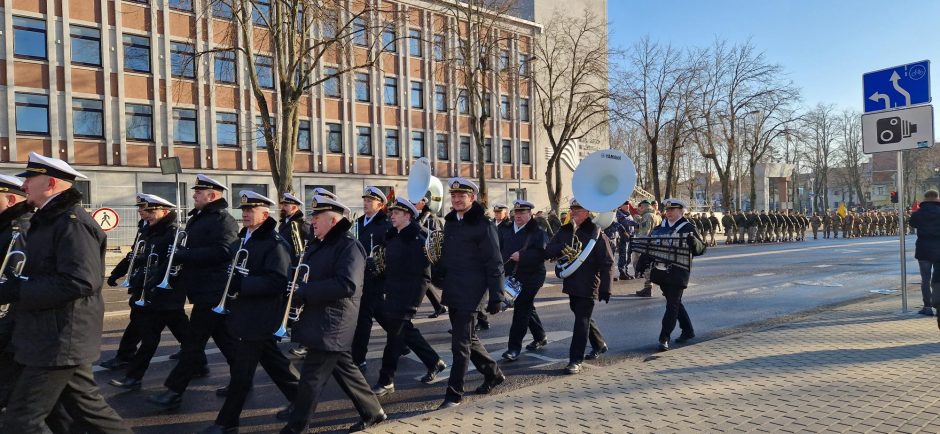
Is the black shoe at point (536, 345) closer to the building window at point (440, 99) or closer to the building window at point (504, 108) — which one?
the building window at point (440, 99)

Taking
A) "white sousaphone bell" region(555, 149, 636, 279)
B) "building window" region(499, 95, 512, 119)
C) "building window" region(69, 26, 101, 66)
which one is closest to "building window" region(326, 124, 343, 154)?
"building window" region(69, 26, 101, 66)

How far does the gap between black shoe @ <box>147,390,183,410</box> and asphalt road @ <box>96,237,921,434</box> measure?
7cm

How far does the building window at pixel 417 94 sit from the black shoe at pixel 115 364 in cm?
3204

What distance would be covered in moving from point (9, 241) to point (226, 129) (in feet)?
91.7

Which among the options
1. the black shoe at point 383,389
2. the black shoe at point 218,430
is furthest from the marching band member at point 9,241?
the black shoe at point 383,389

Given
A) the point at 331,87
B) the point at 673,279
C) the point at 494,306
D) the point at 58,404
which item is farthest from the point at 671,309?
the point at 331,87

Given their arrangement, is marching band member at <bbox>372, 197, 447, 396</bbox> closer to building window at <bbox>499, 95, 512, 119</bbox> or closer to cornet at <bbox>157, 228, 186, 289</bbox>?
cornet at <bbox>157, 228, 186, 289</bbox>

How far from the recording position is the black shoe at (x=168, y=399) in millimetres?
5312

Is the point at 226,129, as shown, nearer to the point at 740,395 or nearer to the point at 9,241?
the point at 9,241

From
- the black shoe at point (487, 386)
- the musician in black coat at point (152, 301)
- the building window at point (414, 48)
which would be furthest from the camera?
the building window at point (414, 48)

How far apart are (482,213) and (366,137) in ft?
102

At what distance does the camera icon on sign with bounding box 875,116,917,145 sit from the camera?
8648mm

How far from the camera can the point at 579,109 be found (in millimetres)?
34406

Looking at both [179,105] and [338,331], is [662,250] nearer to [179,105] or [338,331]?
[338,331]
